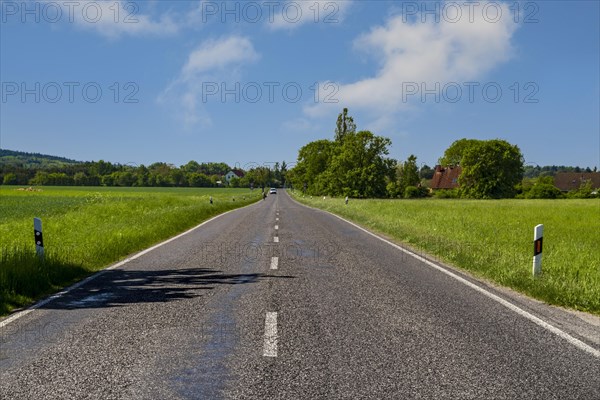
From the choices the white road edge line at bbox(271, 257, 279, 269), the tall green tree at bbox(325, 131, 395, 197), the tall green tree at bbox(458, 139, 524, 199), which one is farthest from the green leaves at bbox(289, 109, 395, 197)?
the white road edge line at bbox(271, 257, 279, 269)

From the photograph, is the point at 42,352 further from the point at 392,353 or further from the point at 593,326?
the point at 593,326

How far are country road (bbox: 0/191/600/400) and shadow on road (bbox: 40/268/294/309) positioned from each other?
4 centimetres

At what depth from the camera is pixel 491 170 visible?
70938 mm

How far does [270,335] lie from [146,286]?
3.58 metres

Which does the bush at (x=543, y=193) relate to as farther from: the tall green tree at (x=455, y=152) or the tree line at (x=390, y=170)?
the tall green tree at (x=455, y=152)

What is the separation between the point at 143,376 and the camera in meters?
3.89

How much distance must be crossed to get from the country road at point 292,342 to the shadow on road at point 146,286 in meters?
0.04

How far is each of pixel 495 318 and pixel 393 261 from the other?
4880mm

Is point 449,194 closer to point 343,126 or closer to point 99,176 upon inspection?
point 343,126

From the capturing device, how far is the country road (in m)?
3.66

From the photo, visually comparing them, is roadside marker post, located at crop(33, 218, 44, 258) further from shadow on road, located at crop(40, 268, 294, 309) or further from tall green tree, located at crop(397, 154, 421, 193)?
tall green tree, located at crop(397, 154, 421, 193)

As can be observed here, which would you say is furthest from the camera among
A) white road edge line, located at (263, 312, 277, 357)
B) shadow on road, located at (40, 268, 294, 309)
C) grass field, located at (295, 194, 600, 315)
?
grass field, located at (295, 194, 600, 315)

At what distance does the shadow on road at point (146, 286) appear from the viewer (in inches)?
262

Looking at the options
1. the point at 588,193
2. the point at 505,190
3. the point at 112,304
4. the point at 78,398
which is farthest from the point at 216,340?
the point at 588,193
